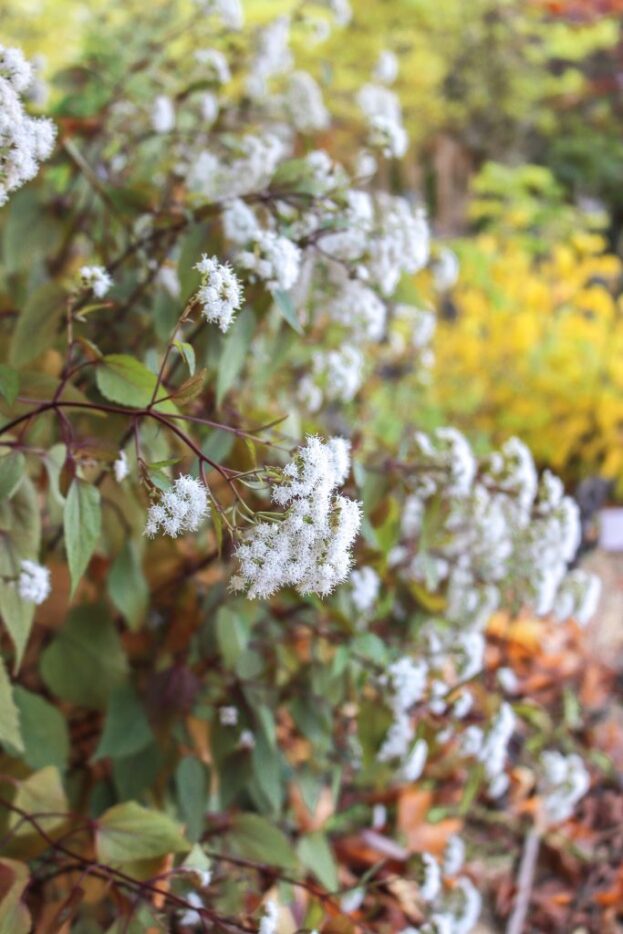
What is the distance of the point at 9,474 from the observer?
714 millimetres

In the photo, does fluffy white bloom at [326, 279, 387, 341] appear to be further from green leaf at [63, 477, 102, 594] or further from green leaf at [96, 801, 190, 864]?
green leaf at [96, 801, 190, 864]

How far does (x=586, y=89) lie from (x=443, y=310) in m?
2.58

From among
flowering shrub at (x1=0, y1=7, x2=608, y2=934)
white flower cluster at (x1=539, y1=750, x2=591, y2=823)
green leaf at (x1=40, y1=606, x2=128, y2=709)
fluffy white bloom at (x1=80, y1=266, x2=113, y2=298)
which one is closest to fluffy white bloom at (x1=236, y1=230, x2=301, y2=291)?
flowering shrub at (x1=0, y1=7, x2=608, y2=934)

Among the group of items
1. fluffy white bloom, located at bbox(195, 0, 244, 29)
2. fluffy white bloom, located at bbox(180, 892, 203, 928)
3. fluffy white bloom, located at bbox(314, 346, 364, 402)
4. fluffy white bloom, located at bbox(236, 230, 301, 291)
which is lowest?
fluffy white bloom, located at bbox(180, 892, 203, 928)

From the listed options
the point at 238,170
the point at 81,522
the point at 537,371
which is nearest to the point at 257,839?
the point at 81,522

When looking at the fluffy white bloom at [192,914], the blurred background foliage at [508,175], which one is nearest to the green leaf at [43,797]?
the fluffy white bloom at [192,914]

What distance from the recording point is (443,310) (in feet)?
11.2

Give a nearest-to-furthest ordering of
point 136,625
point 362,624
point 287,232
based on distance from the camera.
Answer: point 287,232 → point 136,625 → point 362,624

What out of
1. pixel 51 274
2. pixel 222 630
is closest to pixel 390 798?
pixel 222 630

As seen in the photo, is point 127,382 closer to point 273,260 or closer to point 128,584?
point 273,260

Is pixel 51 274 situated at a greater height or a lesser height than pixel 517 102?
lesser

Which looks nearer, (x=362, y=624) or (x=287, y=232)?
(x=287, y=232)

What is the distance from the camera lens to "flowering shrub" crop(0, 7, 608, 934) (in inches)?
31.8

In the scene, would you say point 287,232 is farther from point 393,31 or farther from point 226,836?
point 393,31
